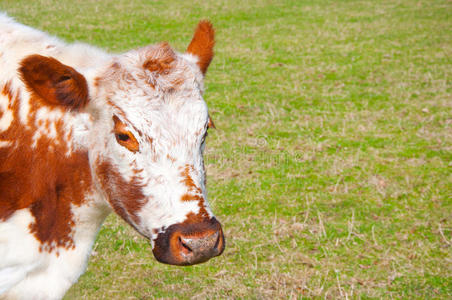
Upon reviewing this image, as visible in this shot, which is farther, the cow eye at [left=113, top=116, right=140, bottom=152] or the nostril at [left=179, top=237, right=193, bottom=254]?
the cow eye at [left=113, top=116, right=140, bottom=152]

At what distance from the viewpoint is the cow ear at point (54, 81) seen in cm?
331

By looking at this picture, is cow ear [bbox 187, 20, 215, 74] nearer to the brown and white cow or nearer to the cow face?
the brown and white cow

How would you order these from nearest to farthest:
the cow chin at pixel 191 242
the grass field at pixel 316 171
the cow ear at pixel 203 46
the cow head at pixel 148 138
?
the cow chin at pixel 191 242
the cow head at pixel 148 138
the cow ear at pixel 203 46
the grass field at pixel 316 171

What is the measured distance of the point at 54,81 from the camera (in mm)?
3451

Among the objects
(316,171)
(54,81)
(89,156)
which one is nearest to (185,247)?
(89,156)

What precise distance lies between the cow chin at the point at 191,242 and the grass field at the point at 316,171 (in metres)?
2.10

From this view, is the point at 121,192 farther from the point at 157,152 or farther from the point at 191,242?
the point at 191,242

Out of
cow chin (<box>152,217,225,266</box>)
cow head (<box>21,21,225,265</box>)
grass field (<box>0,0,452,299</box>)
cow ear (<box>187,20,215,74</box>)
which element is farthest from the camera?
grass field (<box>0,0,452,299</box>)

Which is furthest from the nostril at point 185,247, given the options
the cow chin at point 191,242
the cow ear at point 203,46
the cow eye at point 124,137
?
the cow ear at point 203,46

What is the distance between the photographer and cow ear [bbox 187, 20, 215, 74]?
13.7ft

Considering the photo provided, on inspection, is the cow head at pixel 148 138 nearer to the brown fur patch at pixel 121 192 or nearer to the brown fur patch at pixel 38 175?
the brown fur patch at pixel 121 192

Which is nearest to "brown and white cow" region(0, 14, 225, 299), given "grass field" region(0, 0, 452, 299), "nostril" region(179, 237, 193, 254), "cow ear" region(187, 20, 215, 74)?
"nostril" region(179, 237, 193, 254)

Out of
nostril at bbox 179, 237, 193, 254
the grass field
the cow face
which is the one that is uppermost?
the cow face

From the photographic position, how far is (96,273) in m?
5.62
